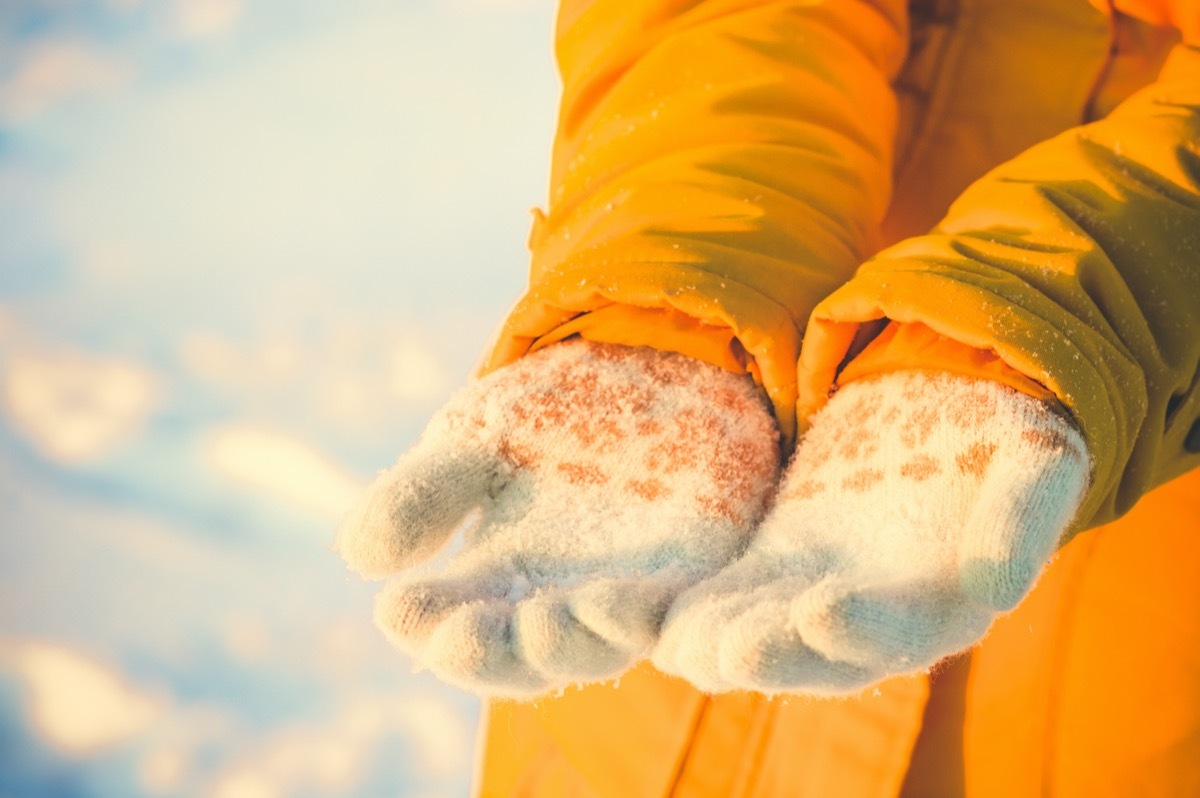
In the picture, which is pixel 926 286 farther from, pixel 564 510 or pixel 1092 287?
pixel 564 510

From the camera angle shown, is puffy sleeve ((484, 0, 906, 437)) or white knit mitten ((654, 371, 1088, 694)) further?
puffy sleeve ((484, 0, 906, 437))

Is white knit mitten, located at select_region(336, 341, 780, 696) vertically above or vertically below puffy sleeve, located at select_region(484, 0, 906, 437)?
below

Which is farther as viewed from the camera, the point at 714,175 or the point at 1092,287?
the point at 714,175

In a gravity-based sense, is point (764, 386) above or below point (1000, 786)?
above

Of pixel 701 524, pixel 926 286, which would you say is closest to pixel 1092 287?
pixel 926 286

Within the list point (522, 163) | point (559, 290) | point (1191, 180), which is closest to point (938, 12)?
point (1191, 180)

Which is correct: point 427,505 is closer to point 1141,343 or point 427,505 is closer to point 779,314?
point 779,314
